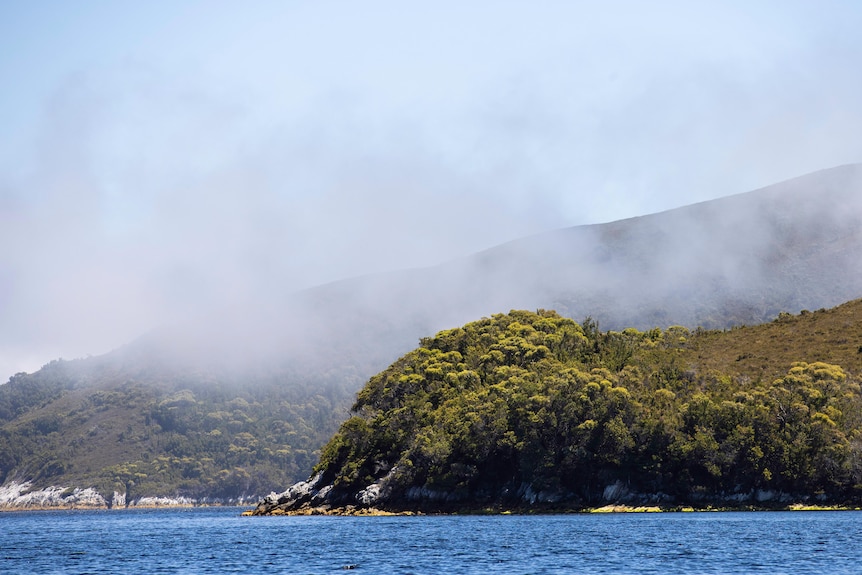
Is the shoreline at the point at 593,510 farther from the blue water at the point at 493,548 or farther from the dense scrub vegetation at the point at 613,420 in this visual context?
the blue water at the point at 493,548

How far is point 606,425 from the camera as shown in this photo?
13462cm

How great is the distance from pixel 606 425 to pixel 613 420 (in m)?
1.49

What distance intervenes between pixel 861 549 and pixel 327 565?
36.6 metres

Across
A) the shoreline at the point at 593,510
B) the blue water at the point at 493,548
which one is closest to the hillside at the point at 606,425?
the shoreline at the point at 593,510

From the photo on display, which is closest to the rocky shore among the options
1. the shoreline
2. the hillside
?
the shoreline

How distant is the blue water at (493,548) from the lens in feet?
198

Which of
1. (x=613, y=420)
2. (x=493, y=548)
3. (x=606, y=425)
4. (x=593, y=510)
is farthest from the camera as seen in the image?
(x=613, y=420)

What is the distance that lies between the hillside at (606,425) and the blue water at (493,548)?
658 inches

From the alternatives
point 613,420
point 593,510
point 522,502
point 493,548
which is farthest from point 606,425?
point 493,548

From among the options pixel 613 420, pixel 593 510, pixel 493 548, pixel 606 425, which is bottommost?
pixel 493 548

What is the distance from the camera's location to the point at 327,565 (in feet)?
211

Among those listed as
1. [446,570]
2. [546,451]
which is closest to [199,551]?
[446,570]

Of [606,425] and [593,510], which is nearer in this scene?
[593,510]

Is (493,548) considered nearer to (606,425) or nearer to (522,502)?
(606,425)
